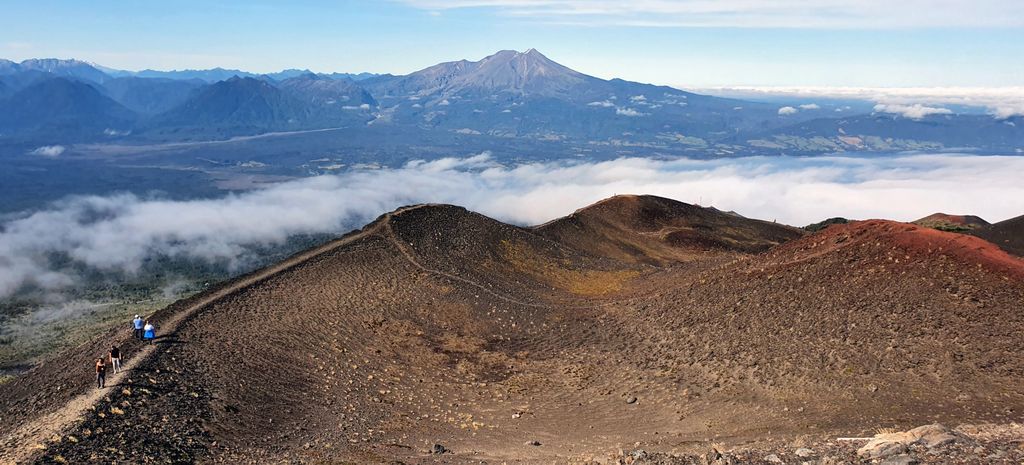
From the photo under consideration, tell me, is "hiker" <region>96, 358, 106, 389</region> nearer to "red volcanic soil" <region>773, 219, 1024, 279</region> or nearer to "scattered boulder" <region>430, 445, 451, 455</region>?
"scattered boulder" <region>430, 445, 451, 455</region>

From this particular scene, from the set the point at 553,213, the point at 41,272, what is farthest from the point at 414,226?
the point at 553,213

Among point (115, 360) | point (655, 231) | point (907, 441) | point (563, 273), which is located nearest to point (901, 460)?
point (907, 441)

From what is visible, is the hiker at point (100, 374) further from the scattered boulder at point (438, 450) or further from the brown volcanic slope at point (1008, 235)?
the brown volcanic slope at point (1008, 235)

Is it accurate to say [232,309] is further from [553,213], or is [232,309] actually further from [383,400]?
[553,213]

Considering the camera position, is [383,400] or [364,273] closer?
[383,400]

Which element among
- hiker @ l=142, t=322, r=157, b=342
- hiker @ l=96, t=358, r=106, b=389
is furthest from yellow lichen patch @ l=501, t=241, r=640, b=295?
hiker @ l=96, t=358, r=106, b=389

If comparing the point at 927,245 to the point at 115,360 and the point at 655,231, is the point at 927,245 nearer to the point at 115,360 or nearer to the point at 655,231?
the point at 115,360
